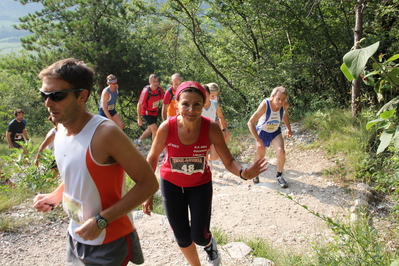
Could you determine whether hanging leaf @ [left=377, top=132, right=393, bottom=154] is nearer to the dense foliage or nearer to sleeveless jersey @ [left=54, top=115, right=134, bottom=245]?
sleeveless jersey @ [left=54, top=115, right=134, bottom=245]

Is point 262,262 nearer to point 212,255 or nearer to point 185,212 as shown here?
point 212,255

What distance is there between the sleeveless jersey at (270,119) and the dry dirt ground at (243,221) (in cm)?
121

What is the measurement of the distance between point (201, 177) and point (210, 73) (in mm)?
12818

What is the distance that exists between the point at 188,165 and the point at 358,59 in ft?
6.00

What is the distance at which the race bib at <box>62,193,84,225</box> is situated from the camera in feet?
6.14

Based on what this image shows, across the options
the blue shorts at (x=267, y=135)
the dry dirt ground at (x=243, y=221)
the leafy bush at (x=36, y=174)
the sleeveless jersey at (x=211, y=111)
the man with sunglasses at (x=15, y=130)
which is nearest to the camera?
the dry dirt ground at (x=243, y=221)

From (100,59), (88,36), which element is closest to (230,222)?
(100,59)

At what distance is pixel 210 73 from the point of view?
15.3 m

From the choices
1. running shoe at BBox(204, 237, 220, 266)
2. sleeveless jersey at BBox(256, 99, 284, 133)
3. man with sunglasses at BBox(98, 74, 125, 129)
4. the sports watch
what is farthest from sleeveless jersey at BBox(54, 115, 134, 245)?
man with sunglasses at BBox(98, 74, 125, 129)

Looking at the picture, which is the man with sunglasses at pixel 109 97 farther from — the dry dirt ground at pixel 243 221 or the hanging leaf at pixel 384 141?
the hanging leaf at pixel 384 141

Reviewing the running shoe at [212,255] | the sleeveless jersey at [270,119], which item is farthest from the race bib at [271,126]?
the running shoe at [212,255]

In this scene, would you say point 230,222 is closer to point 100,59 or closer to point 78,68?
point 78,68

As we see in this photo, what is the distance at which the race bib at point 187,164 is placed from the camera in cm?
293

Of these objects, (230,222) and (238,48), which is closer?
(230,222)
